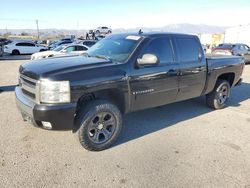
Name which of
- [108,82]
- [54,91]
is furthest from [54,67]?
[108,82]

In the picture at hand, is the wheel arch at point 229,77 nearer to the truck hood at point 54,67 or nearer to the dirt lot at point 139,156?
the dirt lot at point 139,156

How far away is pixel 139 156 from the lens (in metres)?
3.87

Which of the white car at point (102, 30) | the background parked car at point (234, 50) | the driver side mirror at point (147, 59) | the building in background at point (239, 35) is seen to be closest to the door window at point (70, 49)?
the background parked car at point (234, 50)

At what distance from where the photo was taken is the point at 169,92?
15.9 feet

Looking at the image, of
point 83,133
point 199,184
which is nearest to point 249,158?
point 199,184

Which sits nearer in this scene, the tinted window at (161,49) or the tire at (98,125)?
the tire at (98,125)

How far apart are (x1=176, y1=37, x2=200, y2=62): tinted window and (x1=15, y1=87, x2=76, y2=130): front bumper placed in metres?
2.60

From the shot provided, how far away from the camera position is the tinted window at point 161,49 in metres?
4.52

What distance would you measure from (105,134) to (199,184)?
1.64 metres

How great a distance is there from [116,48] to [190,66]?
65.1 inches

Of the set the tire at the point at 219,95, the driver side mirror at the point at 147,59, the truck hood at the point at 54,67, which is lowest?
the tire at the point at 219,95

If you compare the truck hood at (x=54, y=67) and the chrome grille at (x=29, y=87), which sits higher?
the truck hood at (x=54, y=67)

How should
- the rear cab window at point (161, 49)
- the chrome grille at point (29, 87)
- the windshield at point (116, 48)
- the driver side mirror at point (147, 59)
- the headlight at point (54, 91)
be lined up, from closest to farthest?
the headlight at point (54, 91) → the chrome grille at point (29, 87) → the driver side mirror at point (147, 59) → the windshield at point (116, 48) → the rear cab window at point (161, 49)

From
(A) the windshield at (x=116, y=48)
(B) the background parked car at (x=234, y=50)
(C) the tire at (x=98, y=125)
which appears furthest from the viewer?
(B) the background parked car at (x=234, y=50)
